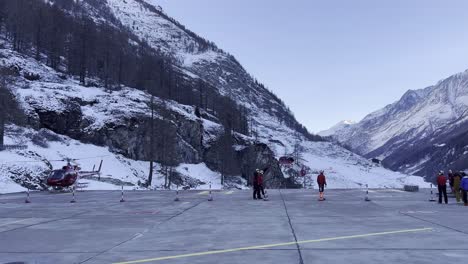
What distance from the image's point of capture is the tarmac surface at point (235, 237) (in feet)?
34.7

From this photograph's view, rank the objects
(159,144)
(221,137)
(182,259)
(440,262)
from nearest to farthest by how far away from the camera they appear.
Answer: (440,262)
(182,259)
(159,144)
(221,137)

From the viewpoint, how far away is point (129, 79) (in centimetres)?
11588

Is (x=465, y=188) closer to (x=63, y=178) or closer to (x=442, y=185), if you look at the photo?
(x=442, y=185)

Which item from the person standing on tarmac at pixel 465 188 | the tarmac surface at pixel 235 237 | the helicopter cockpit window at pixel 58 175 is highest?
the helicopter cockpit window at pixel 58 175

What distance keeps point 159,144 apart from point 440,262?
188ft

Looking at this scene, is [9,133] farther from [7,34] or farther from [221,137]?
[7,34]

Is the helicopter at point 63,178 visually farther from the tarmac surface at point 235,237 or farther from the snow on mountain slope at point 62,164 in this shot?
the tarmac surface at point 235,237

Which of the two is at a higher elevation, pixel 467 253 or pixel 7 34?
pixel 7 34

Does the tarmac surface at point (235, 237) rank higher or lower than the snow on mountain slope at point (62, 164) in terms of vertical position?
lower

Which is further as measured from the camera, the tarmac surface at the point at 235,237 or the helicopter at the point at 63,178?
the helicopter at the point at 63,178

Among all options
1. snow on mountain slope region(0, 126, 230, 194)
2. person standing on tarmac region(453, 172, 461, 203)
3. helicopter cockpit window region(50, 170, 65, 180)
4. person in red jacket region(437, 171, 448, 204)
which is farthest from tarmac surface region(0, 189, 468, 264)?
snow on mountain slope region(0, 126, 230, 194)

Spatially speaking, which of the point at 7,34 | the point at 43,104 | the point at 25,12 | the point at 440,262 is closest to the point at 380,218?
the point at 440,262

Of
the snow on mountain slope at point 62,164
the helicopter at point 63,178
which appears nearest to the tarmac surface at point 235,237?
the helicopter at point 63,178

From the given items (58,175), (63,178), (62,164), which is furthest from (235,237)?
(62,164)
